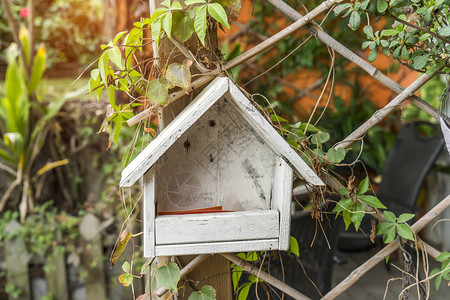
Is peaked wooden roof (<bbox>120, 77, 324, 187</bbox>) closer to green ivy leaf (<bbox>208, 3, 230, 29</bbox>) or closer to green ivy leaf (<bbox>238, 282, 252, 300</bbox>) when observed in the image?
green ivy leaf (<bbox>208, 3, 230, 29</bbox>)

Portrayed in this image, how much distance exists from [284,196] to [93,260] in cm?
157

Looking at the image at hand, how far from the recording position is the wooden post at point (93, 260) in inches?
84.9

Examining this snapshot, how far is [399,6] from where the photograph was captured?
0.92 meters

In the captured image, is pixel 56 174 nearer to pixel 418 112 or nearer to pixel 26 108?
pixel 26 108

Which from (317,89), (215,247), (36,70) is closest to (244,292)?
(215,247)

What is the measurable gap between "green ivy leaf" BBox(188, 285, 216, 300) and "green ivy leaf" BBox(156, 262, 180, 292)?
87 mm

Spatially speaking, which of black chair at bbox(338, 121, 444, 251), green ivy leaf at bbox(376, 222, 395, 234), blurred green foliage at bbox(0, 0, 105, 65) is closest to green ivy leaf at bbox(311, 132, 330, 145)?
green ivy leaf at bbox(376, 222, 395, 234)

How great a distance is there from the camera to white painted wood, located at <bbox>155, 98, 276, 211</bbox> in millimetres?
901

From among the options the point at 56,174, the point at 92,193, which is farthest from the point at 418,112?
the point at 56,174

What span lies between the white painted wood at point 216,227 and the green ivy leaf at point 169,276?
92 millimetres

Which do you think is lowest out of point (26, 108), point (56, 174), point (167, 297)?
point (167, 297)

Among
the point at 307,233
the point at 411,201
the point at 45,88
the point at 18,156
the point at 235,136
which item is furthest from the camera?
the point at 45,88

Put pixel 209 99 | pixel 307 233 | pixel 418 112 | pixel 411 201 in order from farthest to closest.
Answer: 1. pixel 418 112
2. pixel 411 201
3. pixel 307 233
4. pixel 209 99

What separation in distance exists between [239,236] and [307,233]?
577 millimetres
